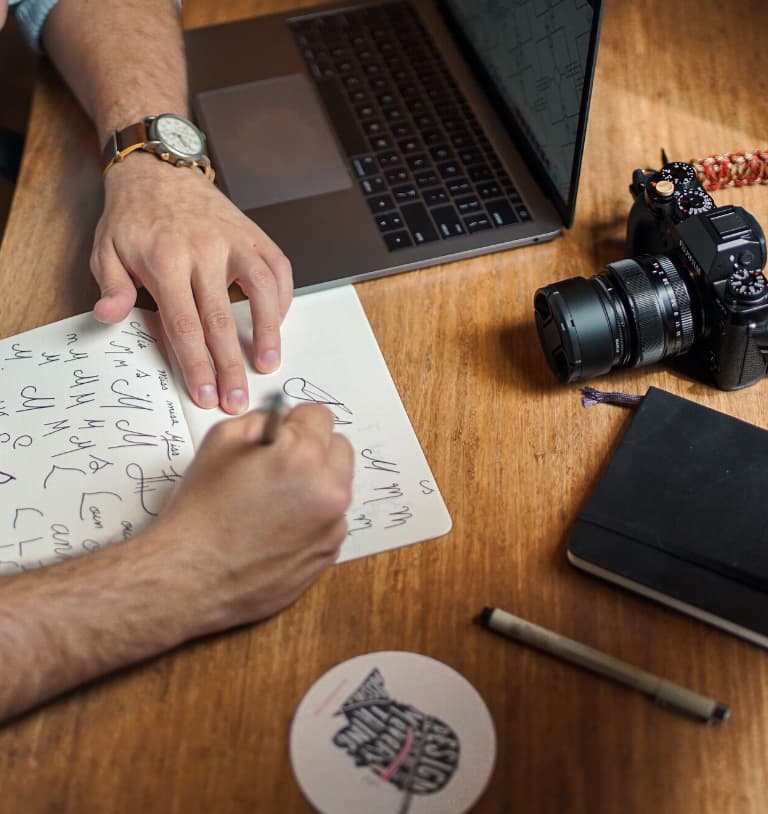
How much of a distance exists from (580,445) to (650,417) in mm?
61

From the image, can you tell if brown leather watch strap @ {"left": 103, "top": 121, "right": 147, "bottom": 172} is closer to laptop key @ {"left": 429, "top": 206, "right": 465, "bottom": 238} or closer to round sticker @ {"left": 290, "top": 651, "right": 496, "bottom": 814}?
laptop key @ {"left": 429, "top": 206, "right": 465, "bottom": 238}

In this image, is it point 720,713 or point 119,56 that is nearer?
point 720,713

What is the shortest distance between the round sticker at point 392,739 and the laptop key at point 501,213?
18.3 inches

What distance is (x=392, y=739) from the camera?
565 mm

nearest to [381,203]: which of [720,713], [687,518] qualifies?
[687,518]

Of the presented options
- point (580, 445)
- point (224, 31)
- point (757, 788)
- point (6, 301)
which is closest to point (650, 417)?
point (580, 445)

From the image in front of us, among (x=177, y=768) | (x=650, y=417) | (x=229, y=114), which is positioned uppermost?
(x=229, y=114)

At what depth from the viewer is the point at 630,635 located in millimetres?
614

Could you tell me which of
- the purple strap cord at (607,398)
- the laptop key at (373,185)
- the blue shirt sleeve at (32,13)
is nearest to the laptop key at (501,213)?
the laptop key at (373,185)

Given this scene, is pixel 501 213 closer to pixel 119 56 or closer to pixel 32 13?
pixel 119 56

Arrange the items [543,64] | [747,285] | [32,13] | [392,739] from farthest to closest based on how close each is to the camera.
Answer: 1. [32,13]
2. [543,64]
3. [747,285]
4. [392,739]

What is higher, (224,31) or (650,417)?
(224,31)

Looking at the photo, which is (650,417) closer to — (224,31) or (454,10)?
(454,10)

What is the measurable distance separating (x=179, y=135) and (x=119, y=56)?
17 cm
